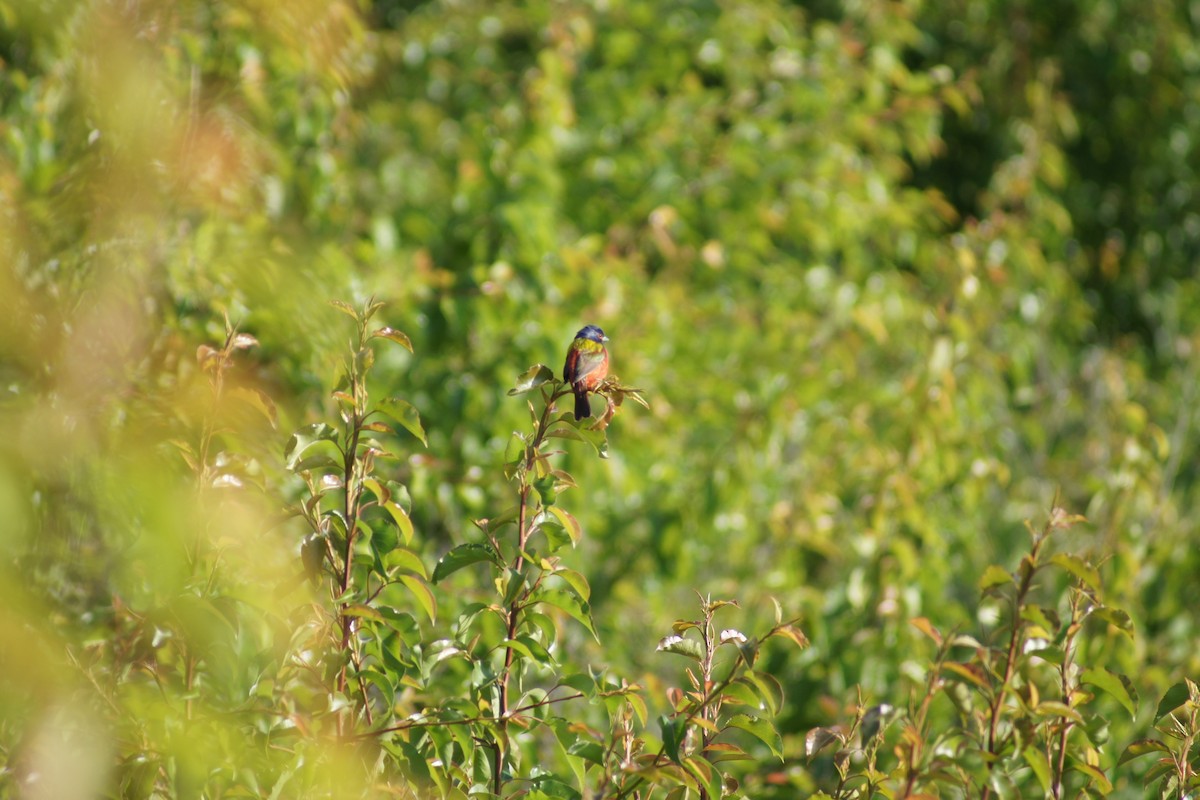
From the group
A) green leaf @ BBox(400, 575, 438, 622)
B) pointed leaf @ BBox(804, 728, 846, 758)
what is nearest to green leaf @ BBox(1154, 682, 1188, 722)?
pointed leaf @ BBox(804, 728, 846, 758)

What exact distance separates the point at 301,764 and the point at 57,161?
165cm

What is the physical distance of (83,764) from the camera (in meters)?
1.18

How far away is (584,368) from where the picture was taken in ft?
6.11

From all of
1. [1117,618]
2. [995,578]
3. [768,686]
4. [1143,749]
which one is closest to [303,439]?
[768,686]

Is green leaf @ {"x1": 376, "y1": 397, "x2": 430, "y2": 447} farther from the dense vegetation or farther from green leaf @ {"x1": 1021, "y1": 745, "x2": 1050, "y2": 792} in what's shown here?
green leaf @ {"x1": 1021, "y1": 745, "x2": 1050, "y2": 792}

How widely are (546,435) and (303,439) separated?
0.32m

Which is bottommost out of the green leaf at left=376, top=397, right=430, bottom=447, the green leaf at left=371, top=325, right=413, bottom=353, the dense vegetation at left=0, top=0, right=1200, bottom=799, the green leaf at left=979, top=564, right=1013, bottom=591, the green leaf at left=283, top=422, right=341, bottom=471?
the dense vegetation at left=0, top=0, right=1200, bottom=799

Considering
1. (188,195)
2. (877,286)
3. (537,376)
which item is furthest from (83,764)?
(877,286)

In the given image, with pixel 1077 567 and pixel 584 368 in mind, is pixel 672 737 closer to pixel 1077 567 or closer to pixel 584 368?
pixel 1077 567

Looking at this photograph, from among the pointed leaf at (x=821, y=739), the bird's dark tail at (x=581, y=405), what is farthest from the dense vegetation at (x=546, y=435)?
the bird's dark tail at (x=581, y=405)

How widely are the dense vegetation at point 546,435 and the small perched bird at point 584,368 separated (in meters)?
0.13

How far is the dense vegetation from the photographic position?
1508mm

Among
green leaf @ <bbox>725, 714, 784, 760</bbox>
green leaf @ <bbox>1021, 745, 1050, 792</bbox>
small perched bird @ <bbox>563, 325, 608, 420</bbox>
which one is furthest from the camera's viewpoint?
small perched bird @ <bbox>563, 325, 608, 420</bbox>

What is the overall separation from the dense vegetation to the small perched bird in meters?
0.13
